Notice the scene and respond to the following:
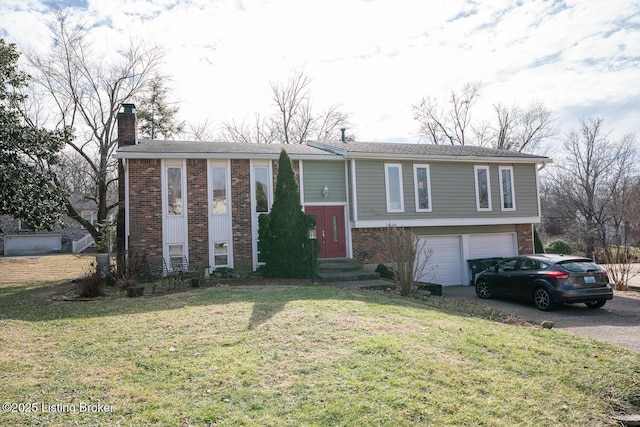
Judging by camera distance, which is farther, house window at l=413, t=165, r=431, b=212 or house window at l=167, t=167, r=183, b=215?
house window at l=413, t=165, r=431, b=212

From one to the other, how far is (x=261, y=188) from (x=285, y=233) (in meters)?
2.48

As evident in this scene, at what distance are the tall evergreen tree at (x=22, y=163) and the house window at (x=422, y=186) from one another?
A: 39.9 ft

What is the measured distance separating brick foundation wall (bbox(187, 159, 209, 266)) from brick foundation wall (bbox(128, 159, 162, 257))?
3.27 ft

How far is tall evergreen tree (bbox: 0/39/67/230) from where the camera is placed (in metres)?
10.4

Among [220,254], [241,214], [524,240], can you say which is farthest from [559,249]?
[220,254]

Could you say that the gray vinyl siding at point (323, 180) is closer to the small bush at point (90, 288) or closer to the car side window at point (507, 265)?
the car side window at point (507, 265)

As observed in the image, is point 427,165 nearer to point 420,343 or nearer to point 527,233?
point 527,233

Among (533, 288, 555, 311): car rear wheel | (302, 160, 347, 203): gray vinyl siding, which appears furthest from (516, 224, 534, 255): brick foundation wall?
(302, 160, 347, 203): gray vinyl siding

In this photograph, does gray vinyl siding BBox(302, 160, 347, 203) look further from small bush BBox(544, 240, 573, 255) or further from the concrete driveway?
small bush BBox(544, 240, 573, 255)

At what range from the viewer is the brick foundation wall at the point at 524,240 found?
18.8m

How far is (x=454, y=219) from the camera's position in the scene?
1739cm

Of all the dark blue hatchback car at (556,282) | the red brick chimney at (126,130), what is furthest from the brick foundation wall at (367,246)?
the red brick chimney at (126,130)

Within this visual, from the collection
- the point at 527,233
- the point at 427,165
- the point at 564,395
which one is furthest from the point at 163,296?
the point at 527,233

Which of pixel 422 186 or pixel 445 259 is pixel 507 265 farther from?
pixel 422 186
